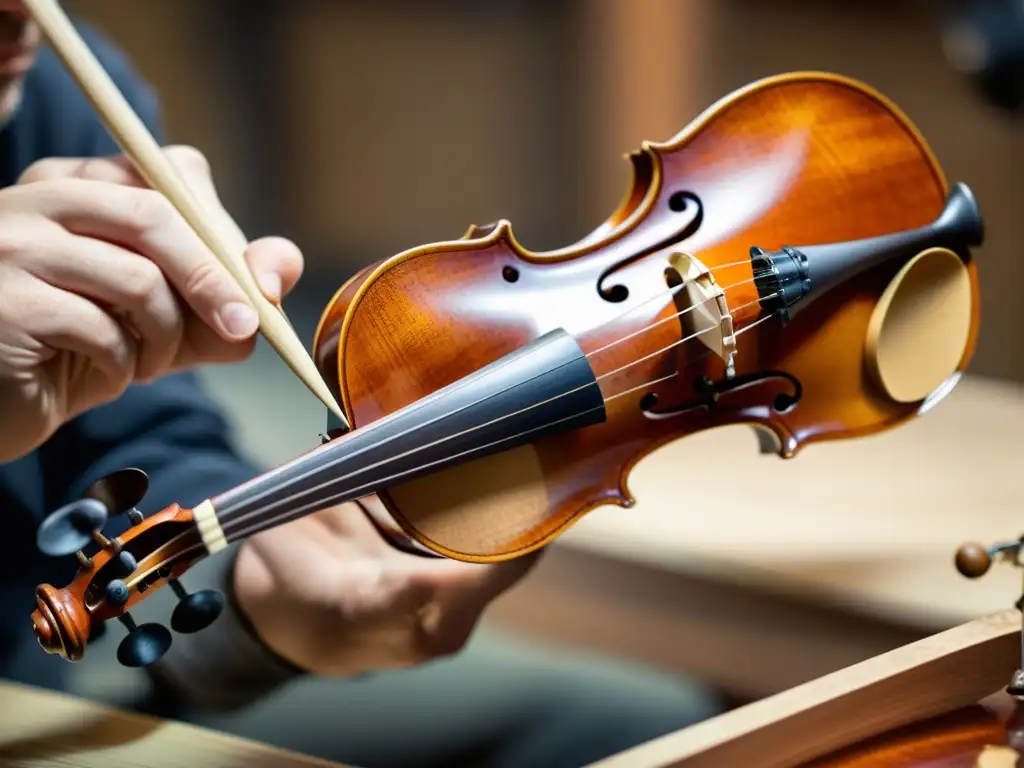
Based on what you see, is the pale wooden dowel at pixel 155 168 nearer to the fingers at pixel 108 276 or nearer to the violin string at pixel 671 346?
the fingers at pixel 108 276

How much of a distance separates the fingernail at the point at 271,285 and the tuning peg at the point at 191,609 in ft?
0.45

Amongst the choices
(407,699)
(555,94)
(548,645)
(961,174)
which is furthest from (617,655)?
(555,94)

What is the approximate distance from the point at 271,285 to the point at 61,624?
0.18 meters

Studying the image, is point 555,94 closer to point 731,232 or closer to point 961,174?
point 961,174

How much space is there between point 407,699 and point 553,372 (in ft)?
1.22

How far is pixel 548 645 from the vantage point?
0.92 metres

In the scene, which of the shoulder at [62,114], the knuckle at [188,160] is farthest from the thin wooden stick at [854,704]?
the shoulder at [62,114]

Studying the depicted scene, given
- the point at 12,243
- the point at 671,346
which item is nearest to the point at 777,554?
the point at 671,346

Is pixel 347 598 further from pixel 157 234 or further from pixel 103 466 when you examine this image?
pixel 157 234

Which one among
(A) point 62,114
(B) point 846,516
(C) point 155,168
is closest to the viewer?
(C) point 155,168

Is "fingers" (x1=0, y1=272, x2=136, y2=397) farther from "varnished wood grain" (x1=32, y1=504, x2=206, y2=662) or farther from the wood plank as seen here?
the wood plank

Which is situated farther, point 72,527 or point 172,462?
point 172,462

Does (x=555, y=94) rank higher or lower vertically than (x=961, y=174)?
higher

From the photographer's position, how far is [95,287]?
47cm
